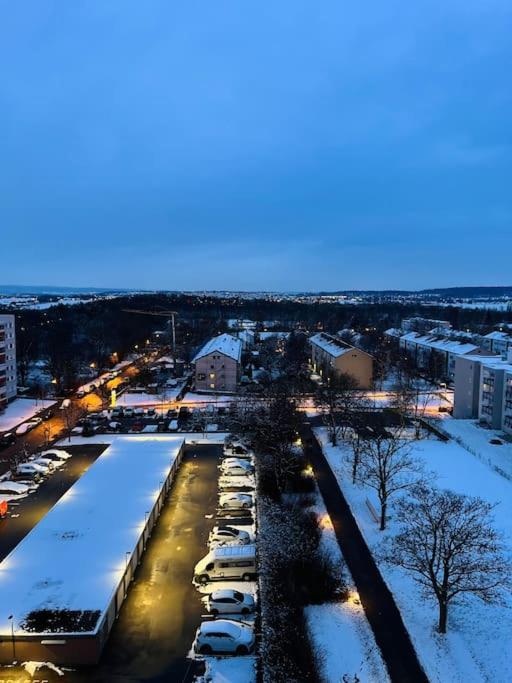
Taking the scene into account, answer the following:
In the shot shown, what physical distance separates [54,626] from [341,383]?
78.7 feet

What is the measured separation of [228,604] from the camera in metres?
10.5

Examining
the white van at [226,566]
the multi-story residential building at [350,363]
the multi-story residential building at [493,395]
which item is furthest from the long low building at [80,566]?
the multi-story residential building at [350,363]

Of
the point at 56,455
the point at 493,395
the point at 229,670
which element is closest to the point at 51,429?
the point at 56,455

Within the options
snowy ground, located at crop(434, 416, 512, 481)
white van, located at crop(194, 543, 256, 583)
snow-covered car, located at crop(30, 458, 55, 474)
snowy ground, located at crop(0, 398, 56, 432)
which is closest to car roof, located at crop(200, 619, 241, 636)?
white van, located at crop(194, 543, 256, 583)

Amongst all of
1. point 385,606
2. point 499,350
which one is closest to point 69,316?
point 499,350

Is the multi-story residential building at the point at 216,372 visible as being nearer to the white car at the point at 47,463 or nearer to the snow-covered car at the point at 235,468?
the snow-covered car at the point at 235,468

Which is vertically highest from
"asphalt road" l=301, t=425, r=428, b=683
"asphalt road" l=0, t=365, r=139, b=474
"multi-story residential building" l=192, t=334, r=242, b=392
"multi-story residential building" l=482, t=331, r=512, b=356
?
"multi-story residential building" l=482, t=331, r=512, b=356

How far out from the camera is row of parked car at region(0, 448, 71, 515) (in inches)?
650

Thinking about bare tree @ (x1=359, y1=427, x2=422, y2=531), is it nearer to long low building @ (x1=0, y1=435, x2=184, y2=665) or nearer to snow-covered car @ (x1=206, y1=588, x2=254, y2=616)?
snow-covered car @ (x1=206, y1=588, x2=254, y2=616)

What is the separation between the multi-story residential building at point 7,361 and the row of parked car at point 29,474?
9.82 m

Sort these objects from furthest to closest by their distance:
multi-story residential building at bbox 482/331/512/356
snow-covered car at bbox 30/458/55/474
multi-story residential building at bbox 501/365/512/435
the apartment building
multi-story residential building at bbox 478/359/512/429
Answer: multi-story residential building at bbox 482/331/512/356 < multi-story residential building at bbox 478/359/512/429 < the apartment building < multi-story residential building at bbox 501/365/512/435 < snow-covered car at bbox 30/458/55/474

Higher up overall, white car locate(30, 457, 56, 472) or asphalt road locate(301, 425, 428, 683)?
white car locate(30, 457, 56, 472)

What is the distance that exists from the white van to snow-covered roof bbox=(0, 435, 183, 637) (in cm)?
178

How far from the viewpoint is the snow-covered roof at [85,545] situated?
32.6 feet
